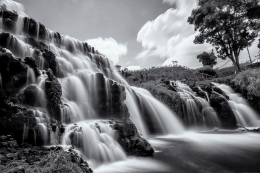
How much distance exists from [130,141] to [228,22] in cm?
2550

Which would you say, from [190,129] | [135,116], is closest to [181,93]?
[190,129]

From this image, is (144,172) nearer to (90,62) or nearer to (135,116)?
(135,116)

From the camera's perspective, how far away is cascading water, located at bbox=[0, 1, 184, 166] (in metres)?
7.16

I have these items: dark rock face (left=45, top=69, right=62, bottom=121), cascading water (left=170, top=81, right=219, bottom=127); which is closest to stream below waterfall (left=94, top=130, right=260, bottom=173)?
dark rock face (left=45, top=69, right=62, bottom=121)

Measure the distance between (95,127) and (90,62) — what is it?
37.7 feet

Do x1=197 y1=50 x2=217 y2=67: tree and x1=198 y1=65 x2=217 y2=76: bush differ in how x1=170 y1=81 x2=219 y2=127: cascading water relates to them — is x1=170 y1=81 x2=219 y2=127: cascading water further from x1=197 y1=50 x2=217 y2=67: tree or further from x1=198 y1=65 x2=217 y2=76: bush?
x1=197 y1=50 x2=217 y2=67: tree

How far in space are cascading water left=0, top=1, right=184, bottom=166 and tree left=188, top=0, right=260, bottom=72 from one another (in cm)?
1650

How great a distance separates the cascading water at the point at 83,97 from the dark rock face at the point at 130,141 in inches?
15.1

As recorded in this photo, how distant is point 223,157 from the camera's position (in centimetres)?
787

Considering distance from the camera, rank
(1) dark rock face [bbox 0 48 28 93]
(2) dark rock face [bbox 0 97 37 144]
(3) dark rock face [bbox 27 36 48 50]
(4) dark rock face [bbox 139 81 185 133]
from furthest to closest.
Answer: (4) dark rock face [bbox 139 81 185 133] → (3) dark rock face [bbox 27 36 48 50] → (1) dark rock face [bbox 0 48 28 93] → (2) dark rock face [bbox 0 97 37 144]

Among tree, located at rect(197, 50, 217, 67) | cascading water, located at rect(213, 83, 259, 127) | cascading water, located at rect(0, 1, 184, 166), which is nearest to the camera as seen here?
cascading water, located at rect(0, 1, 184, 166)

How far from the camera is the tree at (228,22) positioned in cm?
2248

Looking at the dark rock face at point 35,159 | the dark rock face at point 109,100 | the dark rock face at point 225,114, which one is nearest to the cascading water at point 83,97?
the dark rock face at point 109,100

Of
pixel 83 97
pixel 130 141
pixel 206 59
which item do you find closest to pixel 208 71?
pixel 206 59
